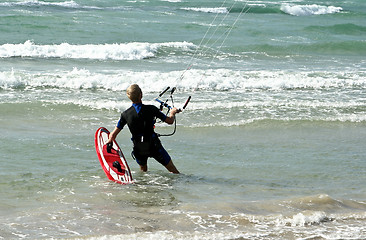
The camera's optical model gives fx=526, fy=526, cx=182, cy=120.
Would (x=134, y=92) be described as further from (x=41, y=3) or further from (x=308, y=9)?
(x=308, y=9)

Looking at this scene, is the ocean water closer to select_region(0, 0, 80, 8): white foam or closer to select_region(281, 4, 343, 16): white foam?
select_region(0, 0, 80, 8): white foam

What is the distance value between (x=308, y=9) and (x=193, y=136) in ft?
109

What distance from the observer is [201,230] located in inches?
219

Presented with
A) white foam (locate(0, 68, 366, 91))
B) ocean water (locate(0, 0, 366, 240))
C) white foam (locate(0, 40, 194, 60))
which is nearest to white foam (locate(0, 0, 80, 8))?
ocean water (locate(0, 0, 366, 240))

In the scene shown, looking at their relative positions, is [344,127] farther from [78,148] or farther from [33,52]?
[33,52]

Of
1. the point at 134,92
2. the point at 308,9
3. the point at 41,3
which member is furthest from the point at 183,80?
the point at 308,9

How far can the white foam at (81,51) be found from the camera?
20297 mm

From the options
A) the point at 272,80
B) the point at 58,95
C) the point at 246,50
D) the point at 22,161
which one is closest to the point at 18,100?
the point at 58,95

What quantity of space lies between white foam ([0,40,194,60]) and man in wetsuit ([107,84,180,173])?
13803 mm

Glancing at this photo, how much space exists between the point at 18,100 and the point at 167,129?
4273 millimetres

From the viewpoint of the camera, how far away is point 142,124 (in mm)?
7012

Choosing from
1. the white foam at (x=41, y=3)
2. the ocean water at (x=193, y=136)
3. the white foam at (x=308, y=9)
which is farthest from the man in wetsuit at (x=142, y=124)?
the white foam at (x=308, y=9)

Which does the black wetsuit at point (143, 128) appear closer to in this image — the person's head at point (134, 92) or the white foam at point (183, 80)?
the person's head at point (134, 92)

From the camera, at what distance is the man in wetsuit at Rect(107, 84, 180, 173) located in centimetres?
682
